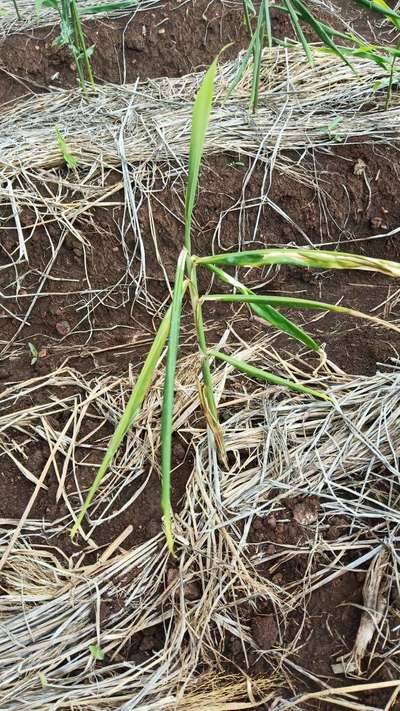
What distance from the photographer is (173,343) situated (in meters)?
0.88

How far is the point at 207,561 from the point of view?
1194 millimetres

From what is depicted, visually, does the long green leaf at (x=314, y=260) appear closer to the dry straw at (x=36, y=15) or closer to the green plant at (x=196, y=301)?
the green plant at (x=196, y=301)

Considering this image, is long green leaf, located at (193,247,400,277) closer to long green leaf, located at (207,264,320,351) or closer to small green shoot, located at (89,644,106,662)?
long green leaf, located at (207,264,320,351)

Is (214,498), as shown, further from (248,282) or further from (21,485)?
(248,282)

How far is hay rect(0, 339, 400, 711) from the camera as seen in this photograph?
1.12m

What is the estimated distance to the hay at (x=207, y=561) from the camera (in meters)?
1.12

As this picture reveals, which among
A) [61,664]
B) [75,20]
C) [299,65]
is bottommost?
[61,664]

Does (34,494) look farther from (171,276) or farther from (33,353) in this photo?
(171,276)

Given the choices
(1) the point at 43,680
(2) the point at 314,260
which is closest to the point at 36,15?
(2) the point at 314,260

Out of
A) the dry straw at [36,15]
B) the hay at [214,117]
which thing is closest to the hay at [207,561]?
the hay at [214,117]

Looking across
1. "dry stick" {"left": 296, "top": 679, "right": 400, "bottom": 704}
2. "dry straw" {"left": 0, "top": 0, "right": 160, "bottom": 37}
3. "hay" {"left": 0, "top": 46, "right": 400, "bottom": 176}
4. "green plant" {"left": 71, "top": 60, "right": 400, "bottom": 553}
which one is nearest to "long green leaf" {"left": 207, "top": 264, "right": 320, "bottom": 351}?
"green plant" {"left": 71, "top": 60, "right": 400, "bottom": 553}

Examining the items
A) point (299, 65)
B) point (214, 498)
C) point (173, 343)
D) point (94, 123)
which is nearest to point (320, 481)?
point (214, 498)

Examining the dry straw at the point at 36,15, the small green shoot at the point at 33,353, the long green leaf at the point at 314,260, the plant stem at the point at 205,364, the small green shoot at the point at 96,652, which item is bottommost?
the small green shoot at the point at 96,652

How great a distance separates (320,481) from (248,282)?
0.77m
